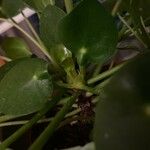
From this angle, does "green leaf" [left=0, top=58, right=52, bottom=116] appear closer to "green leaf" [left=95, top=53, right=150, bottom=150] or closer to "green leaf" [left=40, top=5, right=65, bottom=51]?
"green leaf" [left=40, top=5, right=65, bottom=51]

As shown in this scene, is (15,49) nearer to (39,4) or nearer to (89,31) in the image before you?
(39,4)

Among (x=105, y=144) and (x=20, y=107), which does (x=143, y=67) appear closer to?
(x=105, y=144)

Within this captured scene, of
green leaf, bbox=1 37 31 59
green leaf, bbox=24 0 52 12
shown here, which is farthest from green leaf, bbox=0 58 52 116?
green leaf, bbox=1 37 31 59

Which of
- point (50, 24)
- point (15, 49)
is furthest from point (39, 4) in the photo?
point (15, 49)

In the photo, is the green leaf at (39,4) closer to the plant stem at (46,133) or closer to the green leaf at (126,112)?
the plant stem at (46,133)

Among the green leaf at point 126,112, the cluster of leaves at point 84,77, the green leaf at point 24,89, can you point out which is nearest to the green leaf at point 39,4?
the cluster of leaves at point 84,77

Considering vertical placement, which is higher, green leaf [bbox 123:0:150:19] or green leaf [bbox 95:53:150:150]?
green leaf [bbox 95:53:150:150]

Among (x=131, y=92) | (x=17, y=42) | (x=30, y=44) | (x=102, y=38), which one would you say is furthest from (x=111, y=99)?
(x=30, y=44)
